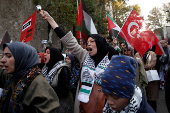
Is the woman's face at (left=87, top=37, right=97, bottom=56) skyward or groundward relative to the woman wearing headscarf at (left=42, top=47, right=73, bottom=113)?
skyward

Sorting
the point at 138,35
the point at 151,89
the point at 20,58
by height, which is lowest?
the point at 151,89

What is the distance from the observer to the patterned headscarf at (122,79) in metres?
1.57

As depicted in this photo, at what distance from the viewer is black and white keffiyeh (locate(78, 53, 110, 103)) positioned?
2514 millimetres

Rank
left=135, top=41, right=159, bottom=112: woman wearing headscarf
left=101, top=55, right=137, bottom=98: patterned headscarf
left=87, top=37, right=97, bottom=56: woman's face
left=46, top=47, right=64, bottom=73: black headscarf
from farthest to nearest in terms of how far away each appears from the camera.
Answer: left=135, top=41, right=159, bottom=112: woman wearing headscarf
left=46, top=47, right=64, bottom=73: black headscarf
left=87, top=37, right=97, bottom=56: woman's face
left=101, top=55, right=137, bottom=98: patterned headscarf

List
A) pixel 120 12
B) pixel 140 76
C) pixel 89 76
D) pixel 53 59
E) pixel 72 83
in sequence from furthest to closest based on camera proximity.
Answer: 1. pixel 120 12
2. pixel 140 76
3. pixel 53 59
4. pixel 72 83
5. pixel 89 76

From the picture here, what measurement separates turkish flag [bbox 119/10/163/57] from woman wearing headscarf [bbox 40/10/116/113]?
1368mm

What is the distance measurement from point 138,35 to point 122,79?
9.26 feet

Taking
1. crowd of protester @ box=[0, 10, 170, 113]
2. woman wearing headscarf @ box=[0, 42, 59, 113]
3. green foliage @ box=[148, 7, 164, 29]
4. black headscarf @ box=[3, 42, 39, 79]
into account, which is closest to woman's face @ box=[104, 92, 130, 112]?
crowd of protester @ box=[0, 10, 170, 113]

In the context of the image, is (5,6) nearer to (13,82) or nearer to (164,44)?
(164,44)

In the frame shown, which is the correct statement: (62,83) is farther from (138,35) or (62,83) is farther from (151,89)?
(151,89)

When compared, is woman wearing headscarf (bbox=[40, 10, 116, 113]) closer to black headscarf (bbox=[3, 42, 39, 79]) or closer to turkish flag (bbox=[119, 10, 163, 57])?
black headscarf (bbox=[3, 42, 39, 79])

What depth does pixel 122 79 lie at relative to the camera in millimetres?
1573

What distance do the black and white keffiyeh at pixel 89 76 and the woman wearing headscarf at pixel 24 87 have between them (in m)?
0.63

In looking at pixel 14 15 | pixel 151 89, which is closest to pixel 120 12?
pixel 14 15
